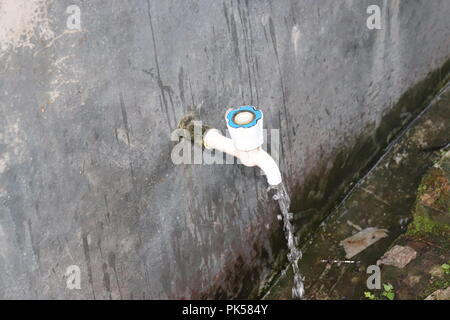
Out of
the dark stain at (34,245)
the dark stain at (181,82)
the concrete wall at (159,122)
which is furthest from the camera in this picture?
the dark stain at (181,82)

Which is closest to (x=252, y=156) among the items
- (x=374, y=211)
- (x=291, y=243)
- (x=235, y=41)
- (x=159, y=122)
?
(x=159, y=122)

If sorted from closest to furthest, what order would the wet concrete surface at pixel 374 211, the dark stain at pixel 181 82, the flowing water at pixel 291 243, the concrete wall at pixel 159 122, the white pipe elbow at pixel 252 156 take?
the concrete wall at pixel 159 122 → the white pipe elbow at pixel 252 156 → the dark stain at pixel 181 82 → the flowing water at pixel 291 243 → the wet concrete surface at pixel 374 211

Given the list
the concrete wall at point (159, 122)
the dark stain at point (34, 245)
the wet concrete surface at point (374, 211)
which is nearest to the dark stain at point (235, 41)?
the concrete wall at point (159, 122)

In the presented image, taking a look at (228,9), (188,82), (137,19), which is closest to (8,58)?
(137,19)

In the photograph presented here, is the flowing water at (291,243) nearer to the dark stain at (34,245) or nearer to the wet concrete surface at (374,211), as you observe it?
the wet concrete surface at (374,211)

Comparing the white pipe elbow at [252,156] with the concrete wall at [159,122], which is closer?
the concrete wall at [159,122]
